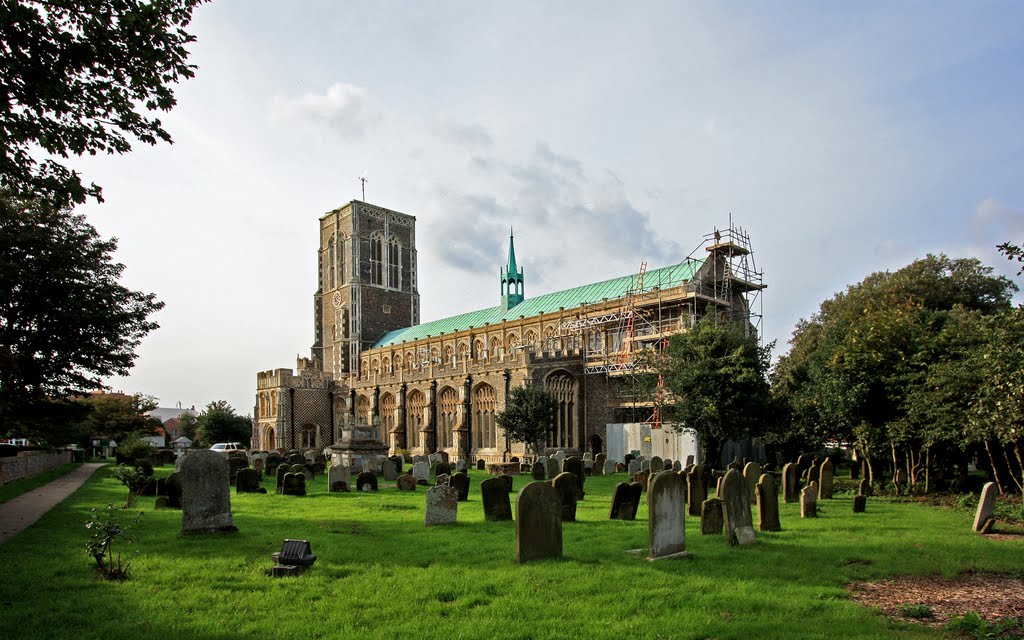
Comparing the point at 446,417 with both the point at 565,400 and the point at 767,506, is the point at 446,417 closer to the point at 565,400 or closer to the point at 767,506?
the point at 565,400

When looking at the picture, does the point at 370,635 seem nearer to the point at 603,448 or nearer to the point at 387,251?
the point at 603,448

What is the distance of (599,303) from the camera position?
36.8 m

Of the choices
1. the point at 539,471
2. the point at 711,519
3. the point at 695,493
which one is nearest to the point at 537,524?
the point at 711,519

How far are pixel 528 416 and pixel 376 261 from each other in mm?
33489

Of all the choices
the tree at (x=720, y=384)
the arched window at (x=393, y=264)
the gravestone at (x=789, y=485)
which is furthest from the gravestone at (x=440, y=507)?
the arched window at (x=393, y=264)

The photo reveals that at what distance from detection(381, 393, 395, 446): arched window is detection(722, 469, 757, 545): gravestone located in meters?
36.6

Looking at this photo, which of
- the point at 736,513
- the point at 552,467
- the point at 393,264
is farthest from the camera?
the point at 393,264

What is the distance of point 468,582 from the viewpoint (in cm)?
675

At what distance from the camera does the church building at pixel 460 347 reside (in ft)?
108

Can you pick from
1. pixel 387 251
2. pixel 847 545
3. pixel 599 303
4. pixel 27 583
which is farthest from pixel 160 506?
pixel 387 251

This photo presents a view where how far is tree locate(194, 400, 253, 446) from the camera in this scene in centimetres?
5303

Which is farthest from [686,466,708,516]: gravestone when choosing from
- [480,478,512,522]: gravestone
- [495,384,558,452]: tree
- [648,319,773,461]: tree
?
[495,384,558,452]: tree

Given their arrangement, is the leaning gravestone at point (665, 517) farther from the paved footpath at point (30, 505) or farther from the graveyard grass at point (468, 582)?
the paved footpath at point (30, 505)

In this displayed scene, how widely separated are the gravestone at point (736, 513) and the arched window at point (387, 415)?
120ft
